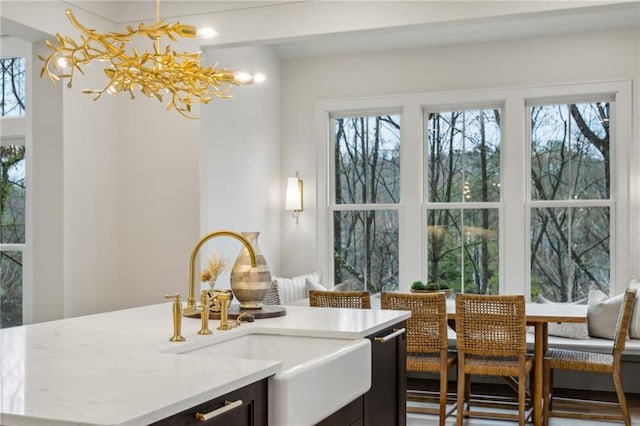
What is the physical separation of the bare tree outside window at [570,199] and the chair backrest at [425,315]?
216 cm

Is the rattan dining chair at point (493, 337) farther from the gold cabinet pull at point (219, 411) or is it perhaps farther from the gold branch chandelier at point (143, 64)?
the gold cabinet pull at point (219, 411)

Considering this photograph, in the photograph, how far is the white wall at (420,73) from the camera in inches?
240

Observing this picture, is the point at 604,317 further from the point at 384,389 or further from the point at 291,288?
the point at 384,389

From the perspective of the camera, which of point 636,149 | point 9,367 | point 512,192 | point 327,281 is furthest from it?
point 327,281

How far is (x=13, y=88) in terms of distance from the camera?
19.0ft

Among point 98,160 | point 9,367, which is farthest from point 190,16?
point 9,367

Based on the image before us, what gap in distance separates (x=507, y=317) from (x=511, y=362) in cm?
33

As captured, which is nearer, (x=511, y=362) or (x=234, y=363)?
(x=234, y=363)

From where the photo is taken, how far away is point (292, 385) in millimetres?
1913

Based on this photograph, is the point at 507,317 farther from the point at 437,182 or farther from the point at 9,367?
the point at 9,367

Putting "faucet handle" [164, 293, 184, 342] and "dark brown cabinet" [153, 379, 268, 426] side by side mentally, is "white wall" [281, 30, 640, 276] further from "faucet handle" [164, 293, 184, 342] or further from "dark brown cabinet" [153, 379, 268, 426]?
"dark brown cabinet" [153, 379, 268, 426]

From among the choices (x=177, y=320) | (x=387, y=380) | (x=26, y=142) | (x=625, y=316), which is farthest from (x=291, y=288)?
(x=177, y=320)

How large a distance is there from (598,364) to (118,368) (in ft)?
11.8

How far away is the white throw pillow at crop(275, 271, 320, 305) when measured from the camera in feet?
20.0
